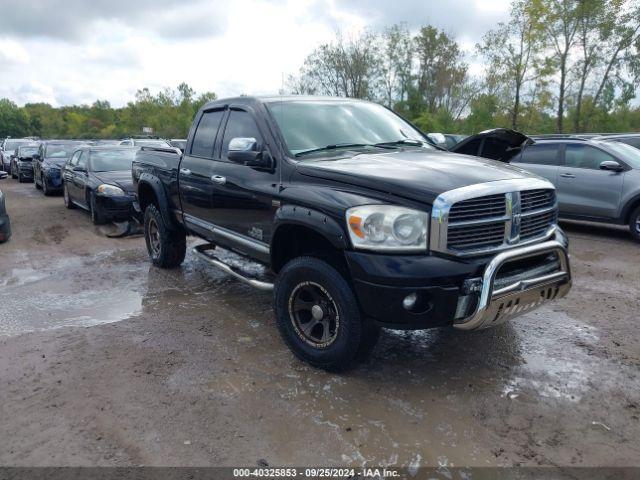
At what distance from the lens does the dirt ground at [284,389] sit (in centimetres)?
288

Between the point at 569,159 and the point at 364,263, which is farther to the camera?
the point at 569,159

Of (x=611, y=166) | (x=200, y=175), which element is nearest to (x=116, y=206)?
(x=200, y=175)

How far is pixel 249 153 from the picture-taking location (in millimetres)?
4004

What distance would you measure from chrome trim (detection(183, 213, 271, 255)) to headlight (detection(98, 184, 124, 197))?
4024mm

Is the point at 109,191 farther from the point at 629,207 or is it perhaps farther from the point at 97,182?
the point at 629,207

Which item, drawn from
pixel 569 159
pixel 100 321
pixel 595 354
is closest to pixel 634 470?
pixel 595 354

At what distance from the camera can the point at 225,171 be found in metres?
4.73

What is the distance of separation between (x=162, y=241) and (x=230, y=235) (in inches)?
79.9

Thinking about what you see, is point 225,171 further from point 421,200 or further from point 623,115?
point 623,115

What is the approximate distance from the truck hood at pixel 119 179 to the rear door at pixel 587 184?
7732 millimetres

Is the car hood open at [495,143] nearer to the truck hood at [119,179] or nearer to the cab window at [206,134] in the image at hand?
the cab window at [206,134]

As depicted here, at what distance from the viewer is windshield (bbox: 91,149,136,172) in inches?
408

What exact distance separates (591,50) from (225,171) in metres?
30.9

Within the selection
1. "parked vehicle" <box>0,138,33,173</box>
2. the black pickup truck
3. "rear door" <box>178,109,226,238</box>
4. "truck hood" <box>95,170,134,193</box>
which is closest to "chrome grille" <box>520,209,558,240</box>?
the black pickup truck
